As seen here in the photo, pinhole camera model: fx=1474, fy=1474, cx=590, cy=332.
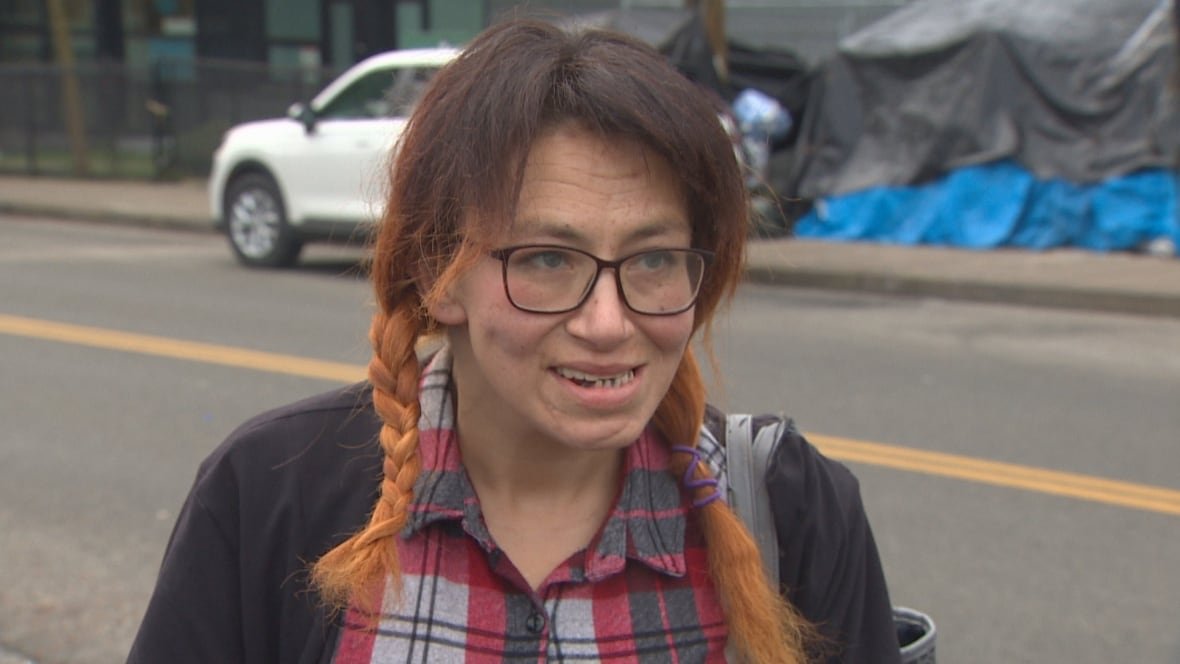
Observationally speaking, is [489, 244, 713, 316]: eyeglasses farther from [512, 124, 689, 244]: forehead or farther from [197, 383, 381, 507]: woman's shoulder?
[197, 383, 381, 507]: woman's shoulder

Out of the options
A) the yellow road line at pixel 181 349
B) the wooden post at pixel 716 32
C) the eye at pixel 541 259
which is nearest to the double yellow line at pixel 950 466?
the yellow road line at pixel 181 349

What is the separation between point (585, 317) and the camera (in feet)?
5.65

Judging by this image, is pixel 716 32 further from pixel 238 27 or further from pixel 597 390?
pixel 597 390

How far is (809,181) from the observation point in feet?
51.4

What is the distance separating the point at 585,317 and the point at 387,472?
0.31 meters

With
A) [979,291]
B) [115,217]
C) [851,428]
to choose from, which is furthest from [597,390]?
[115,217]

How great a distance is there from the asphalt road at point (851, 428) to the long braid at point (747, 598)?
421 mm

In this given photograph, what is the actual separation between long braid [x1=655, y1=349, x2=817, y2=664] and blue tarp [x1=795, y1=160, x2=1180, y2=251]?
506 inches

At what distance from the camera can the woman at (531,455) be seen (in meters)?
1.70

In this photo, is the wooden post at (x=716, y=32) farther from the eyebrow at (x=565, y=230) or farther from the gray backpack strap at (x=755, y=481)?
the eyebrow at (x=565, y=230)

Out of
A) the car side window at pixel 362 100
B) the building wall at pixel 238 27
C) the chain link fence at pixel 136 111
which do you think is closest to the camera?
the car side window at pixel 362 100

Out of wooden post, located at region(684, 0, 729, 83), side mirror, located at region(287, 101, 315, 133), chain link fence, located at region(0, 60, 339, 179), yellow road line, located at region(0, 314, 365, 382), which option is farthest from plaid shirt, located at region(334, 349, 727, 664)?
chain link fence, located at region(0, 60, 339, 179)

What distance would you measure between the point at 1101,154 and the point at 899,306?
361 centimetres

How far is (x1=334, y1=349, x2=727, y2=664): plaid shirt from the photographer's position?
173 centimetres
